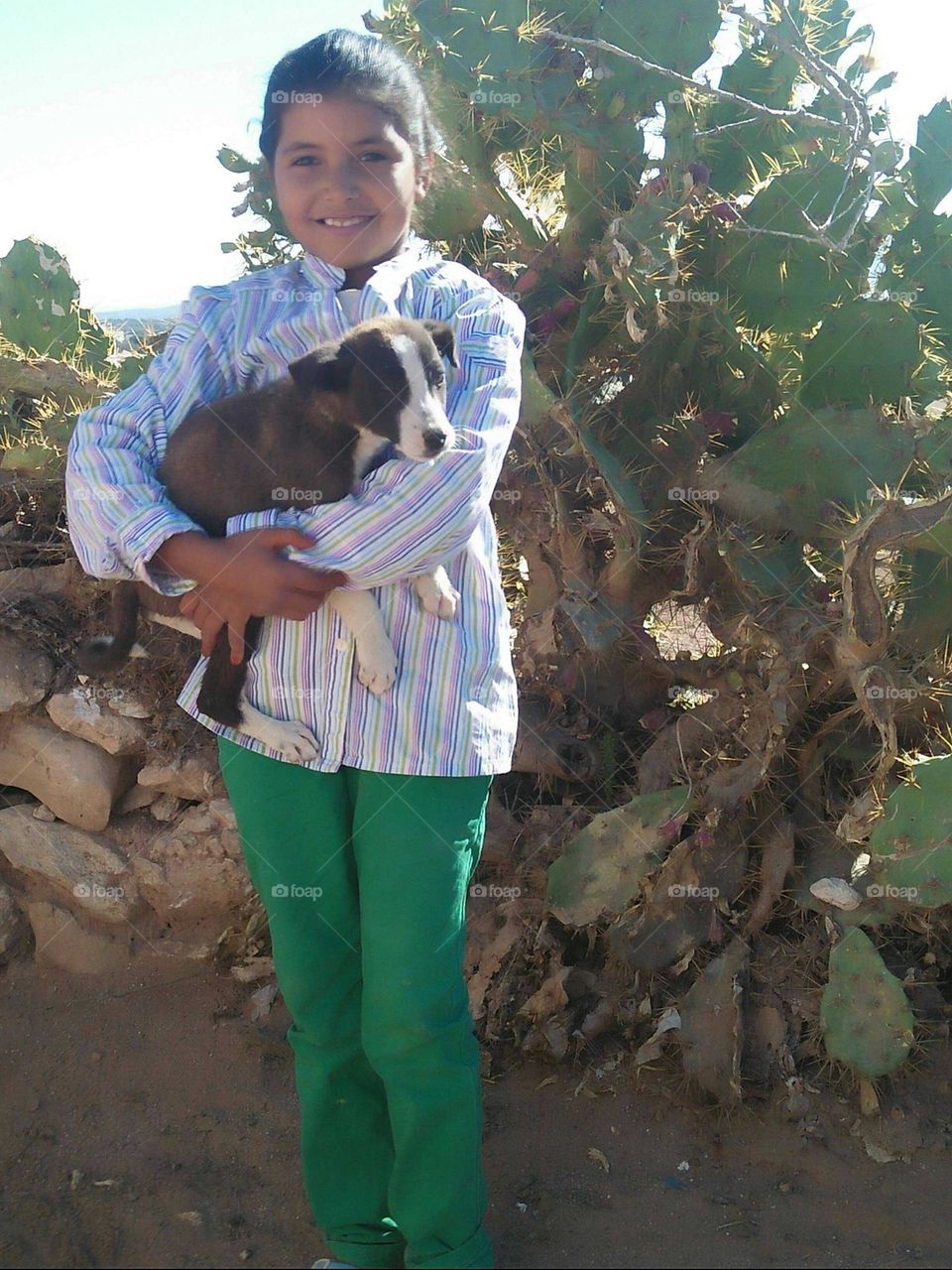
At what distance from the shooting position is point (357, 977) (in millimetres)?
2047

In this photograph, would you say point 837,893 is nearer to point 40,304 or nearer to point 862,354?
point 862,354

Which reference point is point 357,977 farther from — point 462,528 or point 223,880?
point 223,880

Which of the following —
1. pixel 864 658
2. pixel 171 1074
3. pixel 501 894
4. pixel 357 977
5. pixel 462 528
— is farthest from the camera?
pixel 501 894

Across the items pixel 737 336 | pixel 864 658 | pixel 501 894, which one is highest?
pixel 737 336

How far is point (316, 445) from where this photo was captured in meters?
1.97

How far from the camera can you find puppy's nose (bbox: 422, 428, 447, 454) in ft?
5.80

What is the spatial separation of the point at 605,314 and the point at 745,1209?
2216 mm

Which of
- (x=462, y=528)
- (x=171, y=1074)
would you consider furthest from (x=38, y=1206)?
(x=462, y=528)

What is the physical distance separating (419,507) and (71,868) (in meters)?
2.04

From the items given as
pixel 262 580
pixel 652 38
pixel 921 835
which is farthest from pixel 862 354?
pixel 262 580

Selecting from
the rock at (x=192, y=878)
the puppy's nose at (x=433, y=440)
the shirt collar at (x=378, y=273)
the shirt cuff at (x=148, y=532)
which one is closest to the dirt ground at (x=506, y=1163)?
the rock at (x=192, y=878)

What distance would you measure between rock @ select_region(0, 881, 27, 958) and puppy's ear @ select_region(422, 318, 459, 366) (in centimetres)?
223

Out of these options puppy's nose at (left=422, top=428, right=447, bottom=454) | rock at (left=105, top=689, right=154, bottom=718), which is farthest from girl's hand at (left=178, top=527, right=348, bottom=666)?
rock at (left=105, top=689, right=154, bottom=718)

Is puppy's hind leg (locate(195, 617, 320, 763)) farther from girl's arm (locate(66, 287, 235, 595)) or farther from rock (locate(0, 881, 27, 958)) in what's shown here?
rock (locate(0, 881, 27, 958))
